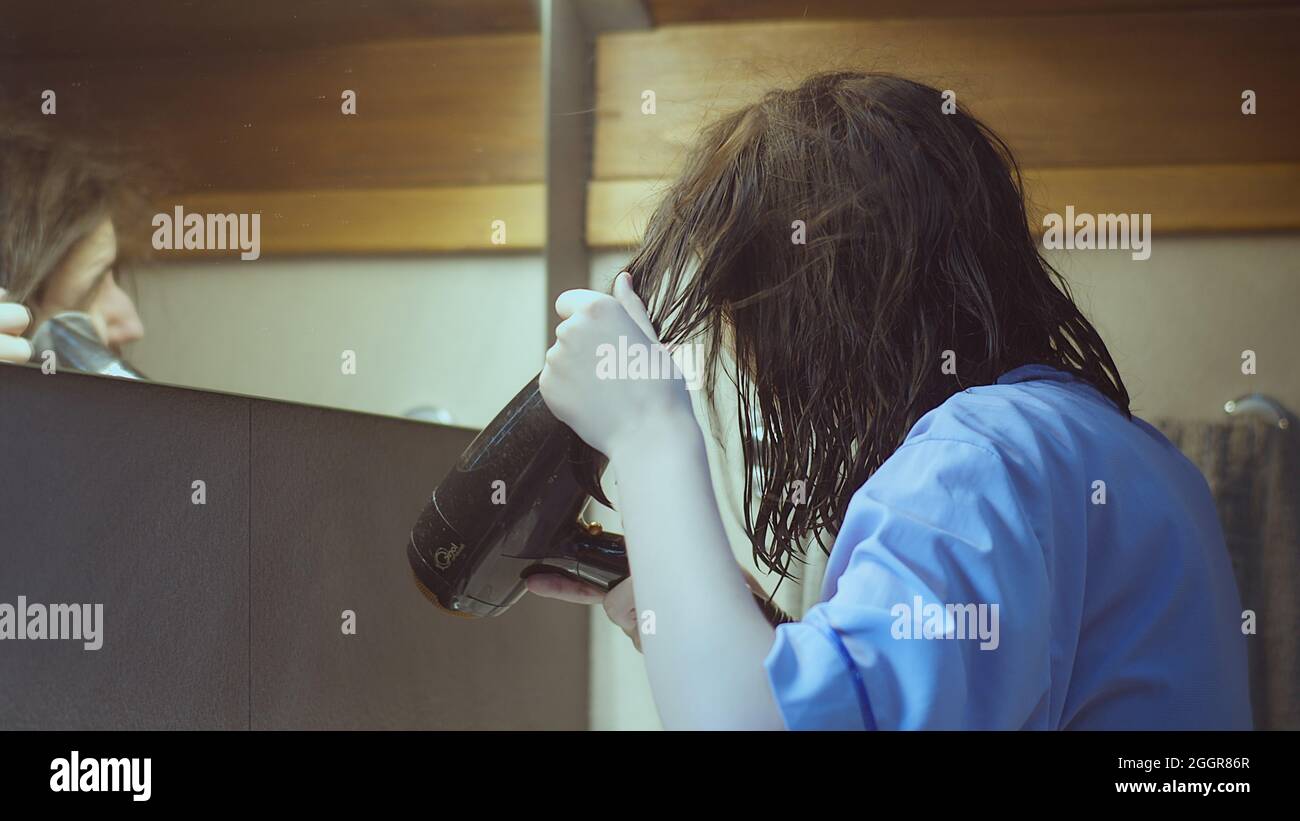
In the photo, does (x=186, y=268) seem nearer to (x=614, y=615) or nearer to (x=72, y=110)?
(x=72, y=110)

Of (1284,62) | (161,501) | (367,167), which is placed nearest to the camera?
(161,501)

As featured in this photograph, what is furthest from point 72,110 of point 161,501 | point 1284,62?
point 1284,62

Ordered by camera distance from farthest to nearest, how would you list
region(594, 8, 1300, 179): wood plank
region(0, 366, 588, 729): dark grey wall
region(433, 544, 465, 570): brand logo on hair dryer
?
region(594, 8, 1300, 179): wood plank
region(433, 544, 465, 570): brand logo on hair dryer
region(0, 366, 588, 729): dark grey wall

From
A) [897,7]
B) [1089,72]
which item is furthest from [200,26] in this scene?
[1089,72]

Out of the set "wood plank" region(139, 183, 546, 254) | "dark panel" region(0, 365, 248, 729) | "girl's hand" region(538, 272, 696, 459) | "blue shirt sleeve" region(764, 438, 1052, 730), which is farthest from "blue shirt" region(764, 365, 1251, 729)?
"wood plank" region(139, 183, 546, 254)

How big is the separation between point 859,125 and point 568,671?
1.16 m

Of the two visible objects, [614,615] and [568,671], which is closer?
[614,615]

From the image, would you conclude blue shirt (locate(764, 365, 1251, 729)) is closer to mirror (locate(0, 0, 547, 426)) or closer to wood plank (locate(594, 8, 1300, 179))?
mirror (locate(0, 0, 547, 426))

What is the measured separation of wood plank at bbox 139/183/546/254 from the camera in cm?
87

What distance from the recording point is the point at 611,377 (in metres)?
0.56

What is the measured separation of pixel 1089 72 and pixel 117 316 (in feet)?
4.34

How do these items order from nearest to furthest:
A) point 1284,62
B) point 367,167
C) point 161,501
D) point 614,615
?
1. point 161,501
2. point 614,615
3. point 367,167
4. point 1284,62
